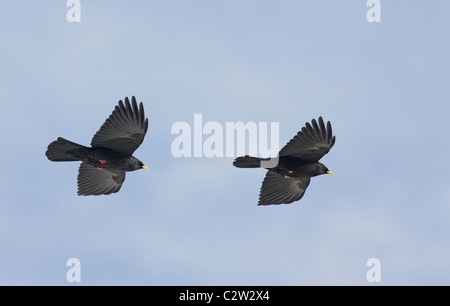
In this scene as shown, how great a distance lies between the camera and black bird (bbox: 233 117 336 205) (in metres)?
27.4

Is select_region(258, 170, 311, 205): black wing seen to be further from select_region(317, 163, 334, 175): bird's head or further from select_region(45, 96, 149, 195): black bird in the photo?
select_region(45, 96, 149, 195): black bird

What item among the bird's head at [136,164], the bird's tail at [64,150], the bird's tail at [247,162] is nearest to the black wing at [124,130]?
the bird's head at [136,164]

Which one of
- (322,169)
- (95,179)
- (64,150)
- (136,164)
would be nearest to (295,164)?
(322,169)

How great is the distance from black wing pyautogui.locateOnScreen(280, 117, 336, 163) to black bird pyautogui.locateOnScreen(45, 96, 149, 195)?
167 inches

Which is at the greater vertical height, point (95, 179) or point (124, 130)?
point (124, 130)

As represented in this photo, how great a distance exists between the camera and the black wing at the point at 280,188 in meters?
29.2

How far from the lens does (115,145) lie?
1094 inches

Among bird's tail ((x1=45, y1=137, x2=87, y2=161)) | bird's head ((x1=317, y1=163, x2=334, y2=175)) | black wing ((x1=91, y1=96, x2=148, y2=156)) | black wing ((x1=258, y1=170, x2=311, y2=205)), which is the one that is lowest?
black wing ((x1=258, y1=170, x2=311, y2=205))

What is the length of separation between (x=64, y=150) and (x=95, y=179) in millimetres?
2022

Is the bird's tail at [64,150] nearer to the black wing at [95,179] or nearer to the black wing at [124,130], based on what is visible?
the black wing at [124,130]

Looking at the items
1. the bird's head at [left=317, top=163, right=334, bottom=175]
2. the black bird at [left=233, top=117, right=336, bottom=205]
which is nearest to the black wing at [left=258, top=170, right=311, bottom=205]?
the black bird at [left=233, top=117, right=336, bottom=205]

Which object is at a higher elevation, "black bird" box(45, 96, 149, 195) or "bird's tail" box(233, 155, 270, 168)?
"black bird" box(45, 96, 149, 195)

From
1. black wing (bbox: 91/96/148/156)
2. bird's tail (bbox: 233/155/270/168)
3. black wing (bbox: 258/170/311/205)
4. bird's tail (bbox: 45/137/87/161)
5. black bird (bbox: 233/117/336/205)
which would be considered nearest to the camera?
black wing (bbox: 91/96/148/156)

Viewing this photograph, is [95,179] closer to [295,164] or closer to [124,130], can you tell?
[124,130]
